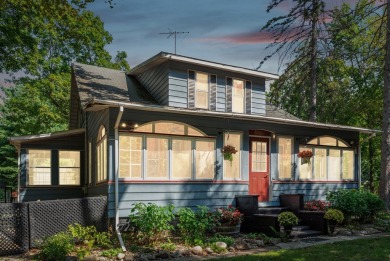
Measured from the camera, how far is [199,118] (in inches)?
525

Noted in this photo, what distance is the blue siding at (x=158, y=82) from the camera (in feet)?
50.0

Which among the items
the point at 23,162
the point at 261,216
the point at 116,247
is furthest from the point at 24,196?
the point at 261,216

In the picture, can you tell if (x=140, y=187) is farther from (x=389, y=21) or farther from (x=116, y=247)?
(x=389, y=21)

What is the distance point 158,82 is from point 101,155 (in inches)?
147

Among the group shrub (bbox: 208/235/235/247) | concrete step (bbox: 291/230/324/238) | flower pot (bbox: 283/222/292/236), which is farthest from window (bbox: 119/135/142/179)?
concrete step (bbox: 291/230/324/238)

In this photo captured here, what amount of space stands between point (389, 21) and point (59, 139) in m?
13.1

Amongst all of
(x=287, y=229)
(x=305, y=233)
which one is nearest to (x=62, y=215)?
(x=287, y=229)

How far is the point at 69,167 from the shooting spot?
55.0ft

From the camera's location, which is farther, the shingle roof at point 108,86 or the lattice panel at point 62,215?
the shingle roof at point 108,86

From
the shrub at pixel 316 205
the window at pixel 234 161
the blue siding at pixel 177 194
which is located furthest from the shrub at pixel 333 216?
the window at pixel 234 161

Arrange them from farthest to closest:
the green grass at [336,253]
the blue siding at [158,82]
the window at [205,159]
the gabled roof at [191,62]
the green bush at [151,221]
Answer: the blue siding at [158,82] < the gabled roof at [191,62] < the window at [205,159] < the green bush at [151,221] < the green grass at [336,253]

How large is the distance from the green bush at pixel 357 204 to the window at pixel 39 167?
33.3 feet

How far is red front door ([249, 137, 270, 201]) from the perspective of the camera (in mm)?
14922

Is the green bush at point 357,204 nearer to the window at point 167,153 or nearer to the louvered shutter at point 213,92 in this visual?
the window at point 167,153
